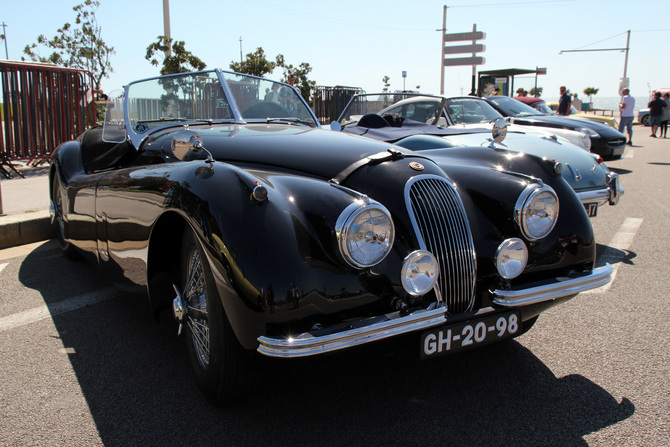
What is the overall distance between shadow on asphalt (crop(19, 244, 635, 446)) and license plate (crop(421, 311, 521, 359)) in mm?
72

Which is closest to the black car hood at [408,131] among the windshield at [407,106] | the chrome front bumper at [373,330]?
the windshield at [407,106]

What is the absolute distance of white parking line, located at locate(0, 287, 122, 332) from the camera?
342 cm

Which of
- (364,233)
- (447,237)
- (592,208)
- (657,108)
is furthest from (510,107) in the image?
(657,108)

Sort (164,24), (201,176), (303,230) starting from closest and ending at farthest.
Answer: (303,230) < (201,176) < (164,24)

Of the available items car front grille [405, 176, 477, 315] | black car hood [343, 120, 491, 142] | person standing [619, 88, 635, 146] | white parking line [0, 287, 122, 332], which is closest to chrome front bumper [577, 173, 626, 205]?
black car hood [343, 120, 491, 142]

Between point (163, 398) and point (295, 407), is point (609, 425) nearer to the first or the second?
point (295, 407)

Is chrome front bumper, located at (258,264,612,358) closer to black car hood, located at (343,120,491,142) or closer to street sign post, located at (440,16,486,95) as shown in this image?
black car hood, located at (343,120,491,142)

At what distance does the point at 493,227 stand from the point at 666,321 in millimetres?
1550

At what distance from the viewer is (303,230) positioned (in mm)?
2141

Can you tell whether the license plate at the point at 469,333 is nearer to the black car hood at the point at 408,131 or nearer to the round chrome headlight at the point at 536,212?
the round chrome headlight at the point at 536,212

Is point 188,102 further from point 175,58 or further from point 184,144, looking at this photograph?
point 175,58

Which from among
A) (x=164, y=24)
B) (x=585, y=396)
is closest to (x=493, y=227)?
(x=585, y=396)

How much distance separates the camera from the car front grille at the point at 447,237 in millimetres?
2389

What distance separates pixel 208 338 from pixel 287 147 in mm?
1183
